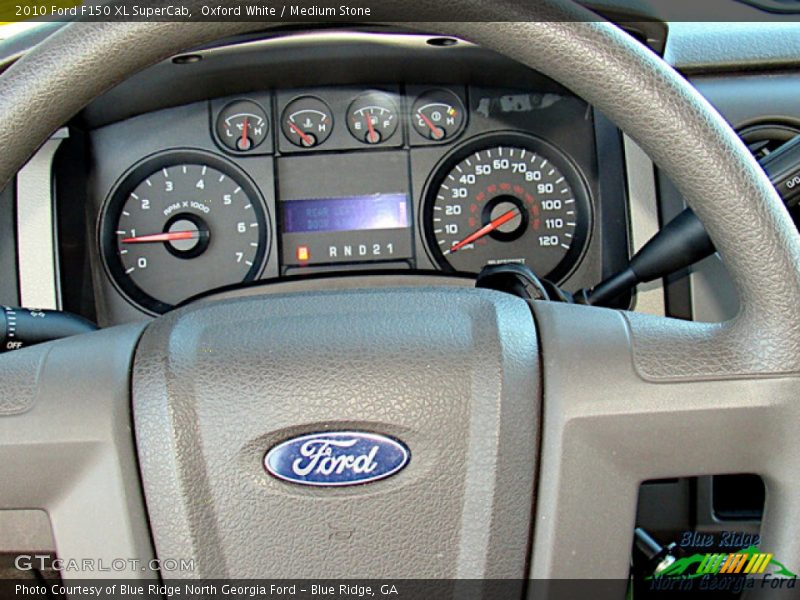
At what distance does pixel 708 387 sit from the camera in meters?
0.89

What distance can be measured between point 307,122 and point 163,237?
0.35m

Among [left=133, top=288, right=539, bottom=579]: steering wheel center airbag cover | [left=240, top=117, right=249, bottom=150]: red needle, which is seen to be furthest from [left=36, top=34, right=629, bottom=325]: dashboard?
[left=133, top=288, right=539, bottom=579]: steering wheel center airbag cover

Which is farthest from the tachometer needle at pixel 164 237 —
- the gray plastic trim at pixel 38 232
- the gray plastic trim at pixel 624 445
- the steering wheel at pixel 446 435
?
the gray plastic trim at pixel 624 445

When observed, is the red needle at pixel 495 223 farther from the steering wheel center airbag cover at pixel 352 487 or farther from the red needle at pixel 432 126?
the steering wheel center airbag cover at pixel 352 487

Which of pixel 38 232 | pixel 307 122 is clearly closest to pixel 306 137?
pixel 307 122

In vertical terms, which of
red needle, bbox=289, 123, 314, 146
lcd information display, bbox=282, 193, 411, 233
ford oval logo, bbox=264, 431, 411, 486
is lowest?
lcd information display, bbox=282, 193, 411, 233

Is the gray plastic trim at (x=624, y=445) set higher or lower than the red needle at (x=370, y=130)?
lower

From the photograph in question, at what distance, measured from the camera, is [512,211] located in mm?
1810

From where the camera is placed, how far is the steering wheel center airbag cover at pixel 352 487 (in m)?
0.87

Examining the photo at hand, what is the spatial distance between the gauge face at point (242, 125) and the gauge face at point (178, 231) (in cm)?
5

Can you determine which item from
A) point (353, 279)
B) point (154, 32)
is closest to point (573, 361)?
point (154, 32)

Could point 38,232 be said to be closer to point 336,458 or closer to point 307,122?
point 307,122

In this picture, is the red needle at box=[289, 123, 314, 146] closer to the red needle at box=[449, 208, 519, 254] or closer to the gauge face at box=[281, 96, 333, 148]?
the gauge face at box=[281, 96, 333, 148]

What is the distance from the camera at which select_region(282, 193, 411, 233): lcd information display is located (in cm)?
183
